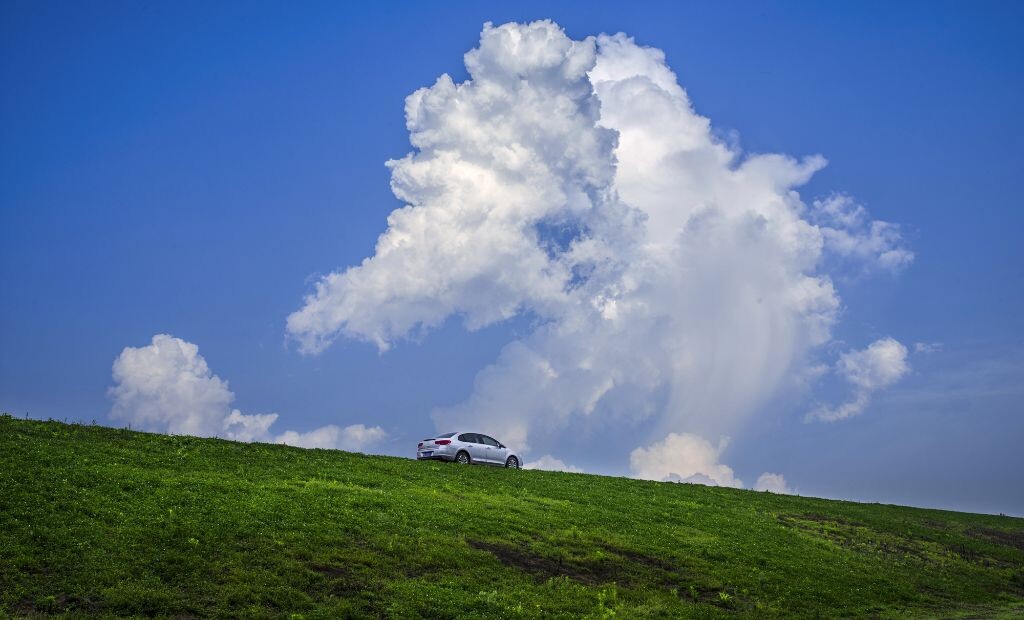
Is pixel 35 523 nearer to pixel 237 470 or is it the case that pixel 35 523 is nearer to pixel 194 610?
pixel 194 610

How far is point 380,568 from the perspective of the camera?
70.2 ft

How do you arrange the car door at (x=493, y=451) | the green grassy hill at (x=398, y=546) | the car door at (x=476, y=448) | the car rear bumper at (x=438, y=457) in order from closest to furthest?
1. the green grassy hill at (x=398, y=546)
2. the car rear bumper at (x=438, y=457)
3. the car door at (x=476, y=448)
4. the car door at (x=493, y=451)

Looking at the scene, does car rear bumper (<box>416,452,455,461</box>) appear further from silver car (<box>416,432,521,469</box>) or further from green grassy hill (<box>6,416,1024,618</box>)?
green grassy hill (<box>6,416,1024,618</box>)

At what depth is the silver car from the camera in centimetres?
4178

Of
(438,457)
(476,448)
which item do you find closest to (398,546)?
(438,457)

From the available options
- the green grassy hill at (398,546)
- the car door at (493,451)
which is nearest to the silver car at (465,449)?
the car door at (493,451)

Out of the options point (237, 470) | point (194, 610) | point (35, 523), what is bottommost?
point (194, 610)

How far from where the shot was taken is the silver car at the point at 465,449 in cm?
4178

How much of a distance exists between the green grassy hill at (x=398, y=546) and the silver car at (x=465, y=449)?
363 cm

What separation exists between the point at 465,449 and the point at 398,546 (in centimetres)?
1903

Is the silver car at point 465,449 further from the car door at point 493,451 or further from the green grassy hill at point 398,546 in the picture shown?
the green grassy hill at point 398,546

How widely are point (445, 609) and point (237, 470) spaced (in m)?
13.3

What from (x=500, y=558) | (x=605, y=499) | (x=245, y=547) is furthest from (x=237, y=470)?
(x=605, y=499)

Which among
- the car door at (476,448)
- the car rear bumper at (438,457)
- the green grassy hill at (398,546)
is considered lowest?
the green grassy hill at (398,546)
